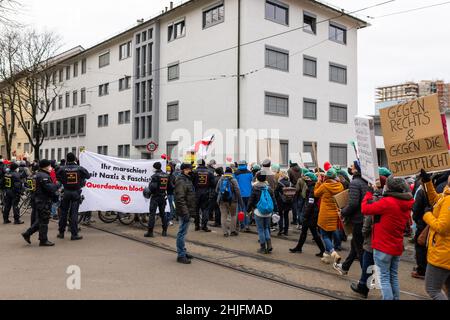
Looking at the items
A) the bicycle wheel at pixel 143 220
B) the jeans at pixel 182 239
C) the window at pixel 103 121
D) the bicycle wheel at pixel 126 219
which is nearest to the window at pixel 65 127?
the window at pixel 103 121

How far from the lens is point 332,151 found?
30.9 m

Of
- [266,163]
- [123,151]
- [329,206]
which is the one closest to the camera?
[329,206]

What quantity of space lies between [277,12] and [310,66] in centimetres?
438

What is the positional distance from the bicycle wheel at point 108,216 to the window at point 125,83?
2540 centimetres

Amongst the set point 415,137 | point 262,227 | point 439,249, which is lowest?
point 262,227

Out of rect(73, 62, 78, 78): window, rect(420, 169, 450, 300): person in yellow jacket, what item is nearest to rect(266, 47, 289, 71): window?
rect(420, 169, 450, 300): person in yellow jacket

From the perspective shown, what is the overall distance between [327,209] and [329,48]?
83.8 feet

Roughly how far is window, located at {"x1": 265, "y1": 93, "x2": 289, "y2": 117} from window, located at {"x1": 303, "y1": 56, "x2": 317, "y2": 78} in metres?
2.92

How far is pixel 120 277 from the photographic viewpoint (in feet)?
21.7

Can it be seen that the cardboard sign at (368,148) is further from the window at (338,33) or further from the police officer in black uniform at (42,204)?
the window at (338,33)

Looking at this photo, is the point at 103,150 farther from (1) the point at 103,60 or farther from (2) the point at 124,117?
(1) the point at 103,60

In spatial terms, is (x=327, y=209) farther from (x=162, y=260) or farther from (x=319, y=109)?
(x=319, y=109)

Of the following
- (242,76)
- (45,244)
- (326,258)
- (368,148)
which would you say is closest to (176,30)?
(242,76)

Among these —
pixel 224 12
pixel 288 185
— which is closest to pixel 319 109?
pixel 224 12
